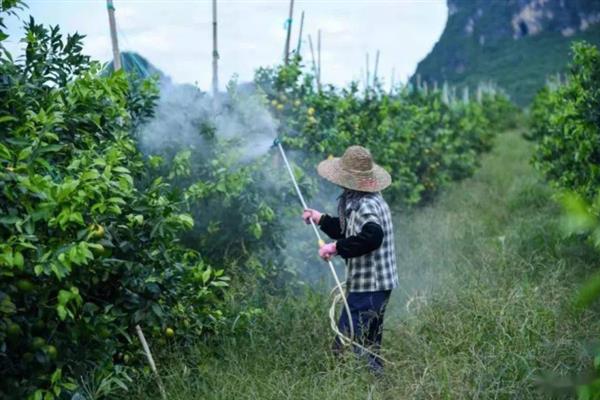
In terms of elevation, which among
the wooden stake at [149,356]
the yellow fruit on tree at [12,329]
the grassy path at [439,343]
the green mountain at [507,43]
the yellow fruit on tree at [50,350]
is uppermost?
the yellow fruit on tree at [12,329]

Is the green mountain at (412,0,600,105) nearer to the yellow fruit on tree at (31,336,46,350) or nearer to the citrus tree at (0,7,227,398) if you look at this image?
the citrus tree at (0,7,227,398)

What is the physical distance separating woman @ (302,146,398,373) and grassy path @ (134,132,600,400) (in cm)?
24

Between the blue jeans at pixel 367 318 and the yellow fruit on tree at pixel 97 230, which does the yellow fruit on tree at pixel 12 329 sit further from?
the blue jeans at pixel 367 318

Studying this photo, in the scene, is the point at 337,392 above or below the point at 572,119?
below

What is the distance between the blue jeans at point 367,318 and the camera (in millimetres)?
4504

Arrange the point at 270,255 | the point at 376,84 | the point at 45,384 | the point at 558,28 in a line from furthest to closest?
the point at 558,28
the point at 376,84
the point at 270,255
the point at 45,384

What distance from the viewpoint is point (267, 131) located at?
22.1 feet

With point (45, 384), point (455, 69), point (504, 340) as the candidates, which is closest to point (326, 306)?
point (504, 340)

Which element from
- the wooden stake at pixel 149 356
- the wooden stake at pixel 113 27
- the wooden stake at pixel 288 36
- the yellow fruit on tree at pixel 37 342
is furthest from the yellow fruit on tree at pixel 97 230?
the wooden stake at pixel 288 36

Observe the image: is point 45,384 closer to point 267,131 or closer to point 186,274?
point 186,274

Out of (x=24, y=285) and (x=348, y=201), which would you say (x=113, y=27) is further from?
(x=24, y=285)

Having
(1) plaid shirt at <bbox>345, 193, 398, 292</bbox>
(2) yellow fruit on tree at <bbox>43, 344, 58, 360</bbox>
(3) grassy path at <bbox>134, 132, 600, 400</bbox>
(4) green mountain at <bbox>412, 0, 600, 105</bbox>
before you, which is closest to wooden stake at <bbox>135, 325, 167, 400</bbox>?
(3) grassy path at <bbox>134, 132, 600, 400</bbox>

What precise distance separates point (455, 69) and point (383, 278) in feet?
215

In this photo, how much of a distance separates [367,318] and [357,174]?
0.94 meters
